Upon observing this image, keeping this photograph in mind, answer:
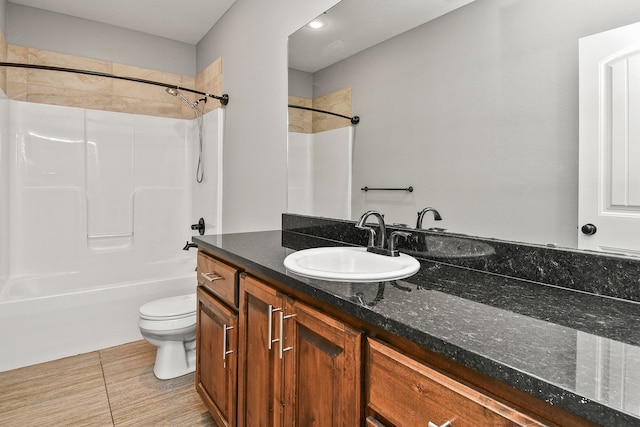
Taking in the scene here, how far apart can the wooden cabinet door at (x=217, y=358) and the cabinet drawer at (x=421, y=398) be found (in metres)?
0.77

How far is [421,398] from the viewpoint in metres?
0.65

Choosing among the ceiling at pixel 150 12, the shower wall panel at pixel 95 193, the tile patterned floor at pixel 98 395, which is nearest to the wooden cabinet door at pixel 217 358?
→ the tile patterned floor at pixel 98 395

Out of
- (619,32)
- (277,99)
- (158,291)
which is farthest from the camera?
(158,291)

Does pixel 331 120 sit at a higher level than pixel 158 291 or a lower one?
higher

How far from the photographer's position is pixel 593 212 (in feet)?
2.94

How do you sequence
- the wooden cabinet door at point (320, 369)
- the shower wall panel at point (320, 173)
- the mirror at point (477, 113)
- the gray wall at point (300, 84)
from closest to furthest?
1. the wooden cabinet door at point (320, 369)
2. the mirror at point (477, 113)
3. the shower wall panel at point (320, 173)
4. the gray wall at point (300, 84)

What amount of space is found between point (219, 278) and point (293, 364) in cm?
61

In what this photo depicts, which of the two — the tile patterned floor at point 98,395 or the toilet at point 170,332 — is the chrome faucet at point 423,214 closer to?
the tile patterned floor at point 98,395

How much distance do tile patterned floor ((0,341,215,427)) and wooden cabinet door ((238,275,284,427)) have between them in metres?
0.66

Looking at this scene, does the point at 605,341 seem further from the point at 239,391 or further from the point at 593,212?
the point at 239,391

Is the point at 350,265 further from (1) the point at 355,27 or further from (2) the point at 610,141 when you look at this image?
(1) the point at 355,27

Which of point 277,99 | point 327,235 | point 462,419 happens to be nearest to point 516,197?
point 462,419

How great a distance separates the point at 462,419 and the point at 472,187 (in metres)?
0.76

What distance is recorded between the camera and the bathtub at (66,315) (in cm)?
220
